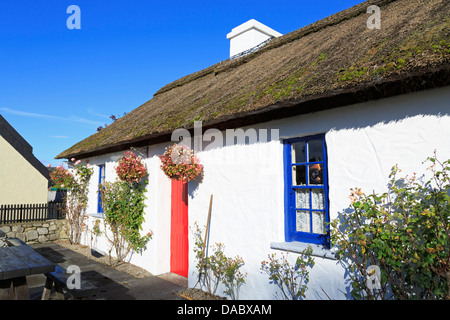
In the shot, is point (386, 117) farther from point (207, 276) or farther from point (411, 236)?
point (207, 276)

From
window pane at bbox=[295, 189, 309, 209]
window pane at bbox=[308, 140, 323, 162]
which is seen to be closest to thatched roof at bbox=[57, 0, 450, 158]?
window pane at bbox=[308, 140, 323, 162]

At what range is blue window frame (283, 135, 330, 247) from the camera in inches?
163

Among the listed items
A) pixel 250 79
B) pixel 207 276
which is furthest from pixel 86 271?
pixel 250 79

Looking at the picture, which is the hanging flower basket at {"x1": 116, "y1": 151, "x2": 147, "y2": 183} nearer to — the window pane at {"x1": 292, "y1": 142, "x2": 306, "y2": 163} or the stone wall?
the window pane at {"x1": 292, "y1": 142, "x2": 306, "y2": 163}

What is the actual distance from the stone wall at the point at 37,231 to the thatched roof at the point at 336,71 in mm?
5198

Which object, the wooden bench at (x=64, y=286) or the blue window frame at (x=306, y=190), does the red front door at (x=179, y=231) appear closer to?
the wooden bench at (x=64, y=286)

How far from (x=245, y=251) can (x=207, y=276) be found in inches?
39.0

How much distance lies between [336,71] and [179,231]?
4459 millimetres

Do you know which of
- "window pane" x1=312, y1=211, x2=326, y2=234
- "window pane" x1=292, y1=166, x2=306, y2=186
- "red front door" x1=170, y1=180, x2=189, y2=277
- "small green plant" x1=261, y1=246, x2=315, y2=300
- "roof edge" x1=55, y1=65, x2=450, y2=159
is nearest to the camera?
"roof edge" x1=55, y1=65, x2=450, y2=159

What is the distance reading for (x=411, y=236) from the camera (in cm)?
298

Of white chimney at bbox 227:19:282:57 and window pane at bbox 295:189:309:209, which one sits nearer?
window pane at bbox 295:189:309:209

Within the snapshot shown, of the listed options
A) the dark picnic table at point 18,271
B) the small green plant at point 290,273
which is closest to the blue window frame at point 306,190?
the small green plant at point 290,273

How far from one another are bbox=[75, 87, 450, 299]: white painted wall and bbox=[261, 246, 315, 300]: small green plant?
92 mm

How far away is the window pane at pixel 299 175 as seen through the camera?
4395 millimetres
